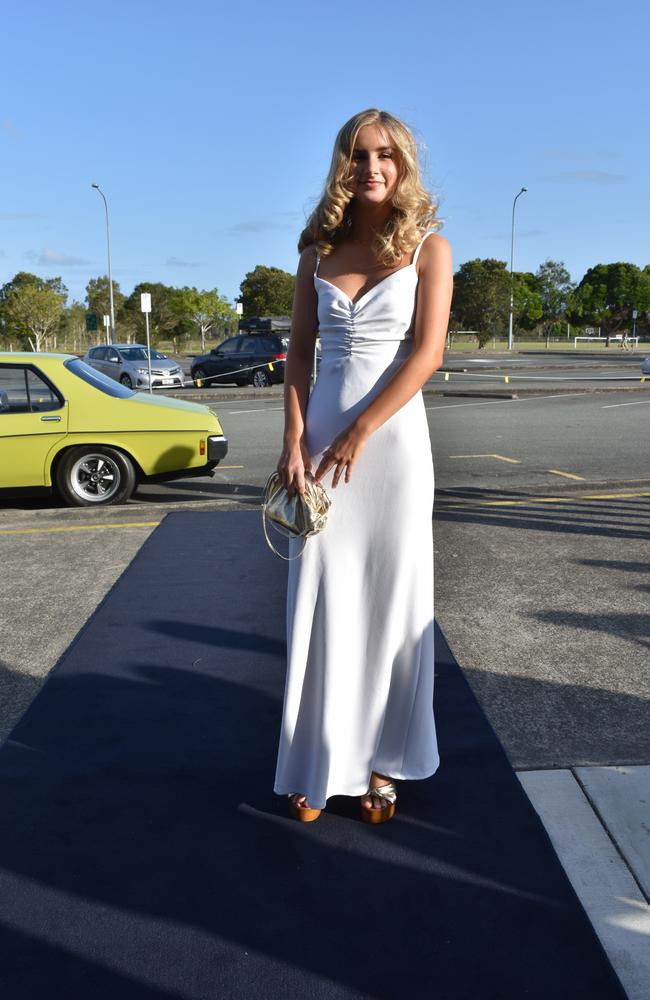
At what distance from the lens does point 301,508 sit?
8.53ft

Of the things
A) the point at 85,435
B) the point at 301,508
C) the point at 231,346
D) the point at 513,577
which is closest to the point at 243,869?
the point at 301,508

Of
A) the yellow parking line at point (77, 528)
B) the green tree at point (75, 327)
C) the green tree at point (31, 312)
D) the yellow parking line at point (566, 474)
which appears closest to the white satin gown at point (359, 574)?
the yellow parking line at point (77, 528)

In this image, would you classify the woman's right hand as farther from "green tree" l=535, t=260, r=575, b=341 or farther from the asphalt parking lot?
"green tree" l=535, t=260, r=575, b=341

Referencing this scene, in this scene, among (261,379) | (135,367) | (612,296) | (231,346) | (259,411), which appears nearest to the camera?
(259,411)

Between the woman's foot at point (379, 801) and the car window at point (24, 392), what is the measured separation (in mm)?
5405

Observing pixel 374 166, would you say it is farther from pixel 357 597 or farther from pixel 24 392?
pixel 24 392

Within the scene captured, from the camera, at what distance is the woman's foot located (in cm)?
278

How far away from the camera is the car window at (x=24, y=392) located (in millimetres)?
7375

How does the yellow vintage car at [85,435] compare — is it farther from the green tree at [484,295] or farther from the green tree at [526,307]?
the green tree at [526,307]

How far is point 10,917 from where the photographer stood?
2344 millimetres

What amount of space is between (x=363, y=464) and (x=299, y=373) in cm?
34

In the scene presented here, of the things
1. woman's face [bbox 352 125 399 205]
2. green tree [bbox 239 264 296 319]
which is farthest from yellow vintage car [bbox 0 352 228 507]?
green tree [bbox 239 264 296 319]

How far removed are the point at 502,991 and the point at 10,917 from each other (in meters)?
1.23

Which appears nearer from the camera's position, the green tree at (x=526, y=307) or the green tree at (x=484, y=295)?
the green tree at (x=484, y=295)
